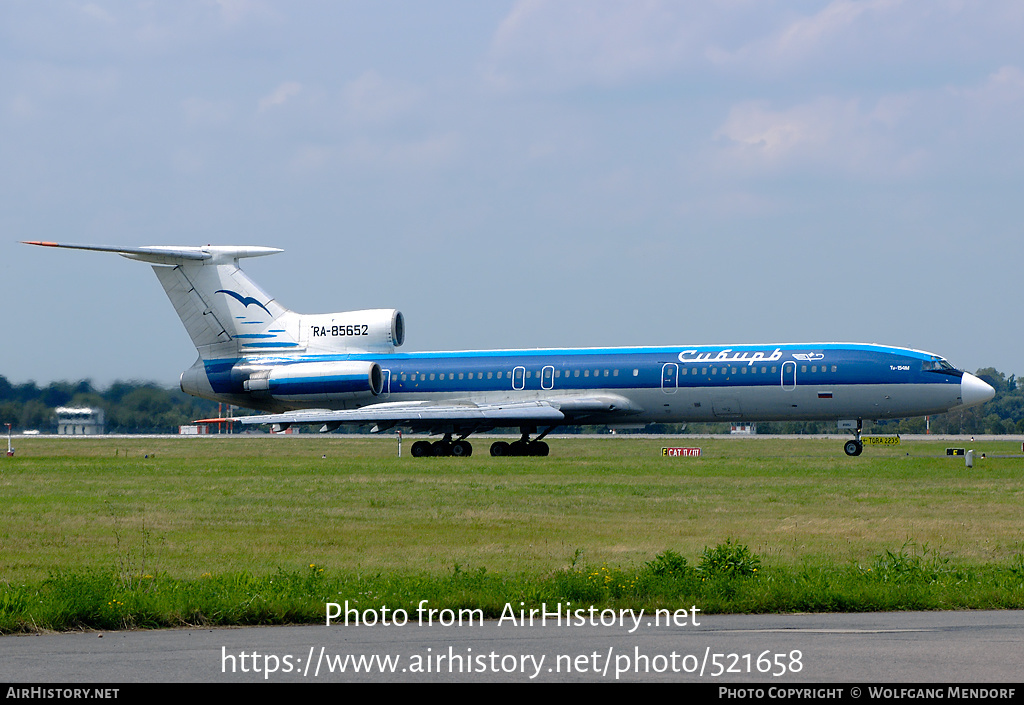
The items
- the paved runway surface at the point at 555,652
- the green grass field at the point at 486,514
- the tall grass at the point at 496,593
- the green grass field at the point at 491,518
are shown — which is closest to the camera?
the paved runway surface at the point at 555,652

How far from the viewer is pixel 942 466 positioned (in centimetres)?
3422

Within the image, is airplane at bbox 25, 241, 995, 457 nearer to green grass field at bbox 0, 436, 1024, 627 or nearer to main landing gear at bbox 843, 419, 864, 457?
main landing gear at bbox 843, 419, 864, 457

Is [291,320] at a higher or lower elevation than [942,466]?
higher

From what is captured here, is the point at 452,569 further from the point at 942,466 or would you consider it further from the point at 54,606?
the point at 942,466

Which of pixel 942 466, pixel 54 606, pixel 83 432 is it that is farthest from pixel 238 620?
pixel 83 432

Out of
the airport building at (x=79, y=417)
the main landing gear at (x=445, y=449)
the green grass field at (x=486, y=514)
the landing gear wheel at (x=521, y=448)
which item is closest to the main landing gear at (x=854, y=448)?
the green grass field at (x=486, y=514)

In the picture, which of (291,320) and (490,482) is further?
(291,320)

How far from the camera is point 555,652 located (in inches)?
357

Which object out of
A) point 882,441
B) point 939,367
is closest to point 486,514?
point 939,367

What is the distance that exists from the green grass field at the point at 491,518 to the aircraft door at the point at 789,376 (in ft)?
22.9

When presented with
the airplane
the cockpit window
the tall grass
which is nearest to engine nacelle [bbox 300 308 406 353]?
the airplane

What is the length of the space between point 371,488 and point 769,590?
1589 centimetres

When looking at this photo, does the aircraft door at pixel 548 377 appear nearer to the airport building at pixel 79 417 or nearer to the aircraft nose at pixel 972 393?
the aircraft nose at pixel 972 393

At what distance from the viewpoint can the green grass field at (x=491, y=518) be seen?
609 inches
